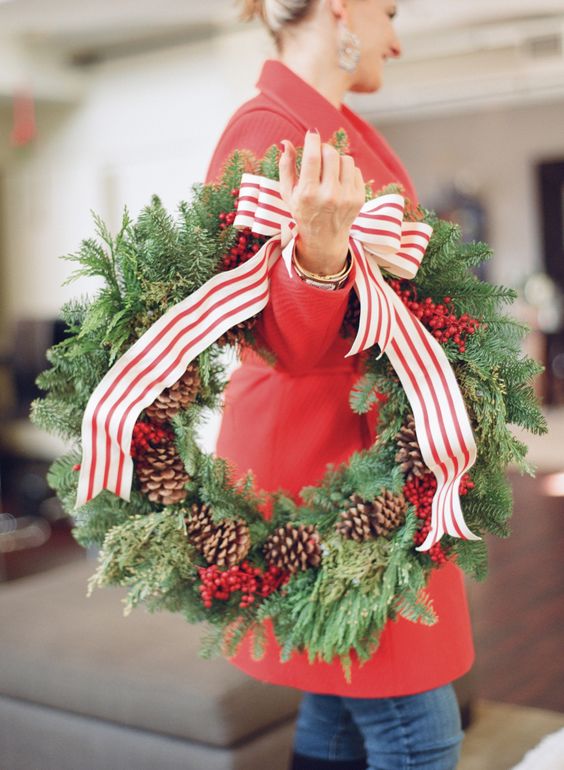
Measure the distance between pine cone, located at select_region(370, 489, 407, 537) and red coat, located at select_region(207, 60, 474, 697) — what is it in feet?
0.34

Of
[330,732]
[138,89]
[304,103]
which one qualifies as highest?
[138,89]

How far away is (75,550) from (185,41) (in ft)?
9.70

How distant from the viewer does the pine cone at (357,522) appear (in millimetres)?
1095

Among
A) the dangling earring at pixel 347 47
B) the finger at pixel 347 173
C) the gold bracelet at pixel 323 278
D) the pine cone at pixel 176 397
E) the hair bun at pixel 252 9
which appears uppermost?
the hair bun at pixel 252 9

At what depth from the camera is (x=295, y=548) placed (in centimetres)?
112

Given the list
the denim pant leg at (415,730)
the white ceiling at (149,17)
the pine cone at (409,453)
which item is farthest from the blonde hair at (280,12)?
the white ceiling at (149,17)

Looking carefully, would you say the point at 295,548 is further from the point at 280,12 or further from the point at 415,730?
the point at 280,12

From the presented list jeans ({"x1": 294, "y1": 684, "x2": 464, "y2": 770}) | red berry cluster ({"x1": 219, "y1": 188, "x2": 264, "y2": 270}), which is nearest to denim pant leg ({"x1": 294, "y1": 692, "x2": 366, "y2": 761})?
jeans ({"x1": 294, "y1": 684, "x2": 464, "y2": 770})

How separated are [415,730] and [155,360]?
1.76 feet

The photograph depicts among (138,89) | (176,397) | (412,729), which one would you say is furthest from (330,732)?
(138,89)

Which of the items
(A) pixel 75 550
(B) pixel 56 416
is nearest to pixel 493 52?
(A) pixel 75 550

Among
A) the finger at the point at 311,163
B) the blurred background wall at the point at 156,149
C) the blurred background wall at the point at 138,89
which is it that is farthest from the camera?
the blurred background wall at the point at 138,89

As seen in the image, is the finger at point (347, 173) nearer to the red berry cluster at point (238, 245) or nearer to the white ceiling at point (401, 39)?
the red berry cluster at point (238, 245)

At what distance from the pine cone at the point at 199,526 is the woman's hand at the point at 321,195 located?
0.33 m
